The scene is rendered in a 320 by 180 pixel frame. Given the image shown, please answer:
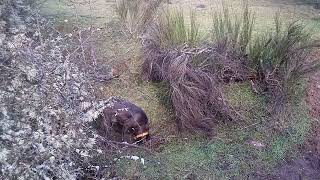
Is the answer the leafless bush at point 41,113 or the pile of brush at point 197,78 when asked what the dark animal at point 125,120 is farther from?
the pile of brush at point 197,78

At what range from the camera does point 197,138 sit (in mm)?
3414

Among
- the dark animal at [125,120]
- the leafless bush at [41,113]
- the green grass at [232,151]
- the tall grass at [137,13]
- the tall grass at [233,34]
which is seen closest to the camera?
the leafless bush at [41,113]

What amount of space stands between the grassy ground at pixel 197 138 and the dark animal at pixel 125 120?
15 cm

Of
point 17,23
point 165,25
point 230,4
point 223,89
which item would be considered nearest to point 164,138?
point 223,89

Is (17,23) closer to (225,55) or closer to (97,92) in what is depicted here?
(97,92)

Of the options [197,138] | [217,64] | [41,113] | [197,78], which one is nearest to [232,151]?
[197,138]

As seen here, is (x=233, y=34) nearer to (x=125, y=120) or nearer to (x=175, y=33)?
(x=175, y=33)

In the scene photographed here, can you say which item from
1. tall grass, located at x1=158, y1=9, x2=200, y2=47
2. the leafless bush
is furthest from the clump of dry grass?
the leafless bush

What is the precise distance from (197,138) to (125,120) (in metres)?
0.57

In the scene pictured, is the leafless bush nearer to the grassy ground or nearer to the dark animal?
the dark animal

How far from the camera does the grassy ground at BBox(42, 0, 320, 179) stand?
3.10 meters

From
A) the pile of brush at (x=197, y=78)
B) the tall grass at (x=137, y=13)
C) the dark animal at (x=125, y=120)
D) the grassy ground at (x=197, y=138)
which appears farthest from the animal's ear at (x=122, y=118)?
the tall grass at (x=137, y=13)

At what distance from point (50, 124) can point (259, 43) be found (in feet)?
6.81

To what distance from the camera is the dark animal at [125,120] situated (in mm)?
3225
